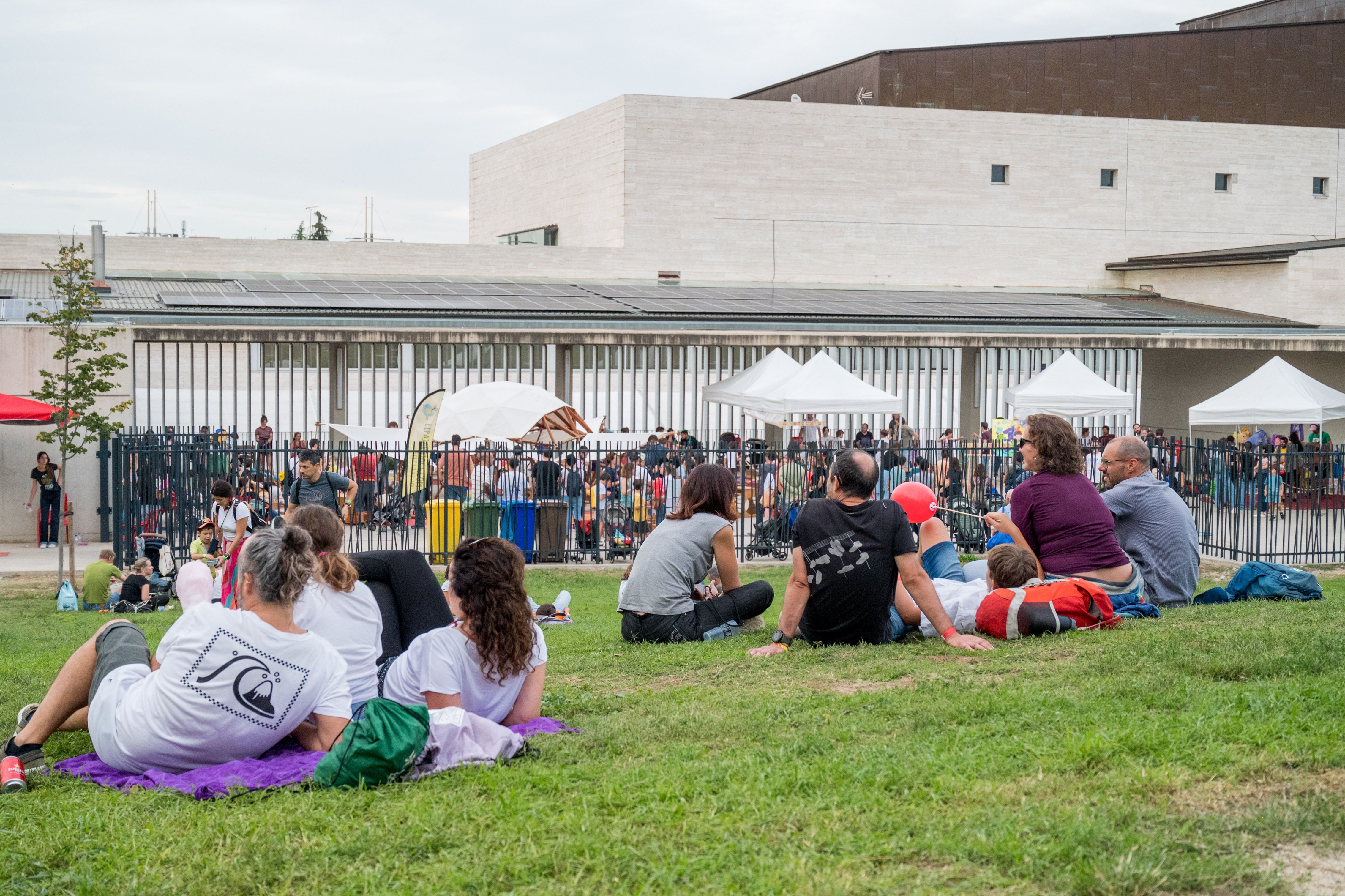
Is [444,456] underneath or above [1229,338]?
underneath

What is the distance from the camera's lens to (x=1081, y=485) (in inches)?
311

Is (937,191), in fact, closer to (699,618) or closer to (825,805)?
(699,618)

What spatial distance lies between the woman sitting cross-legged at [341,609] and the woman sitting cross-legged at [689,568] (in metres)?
2.66

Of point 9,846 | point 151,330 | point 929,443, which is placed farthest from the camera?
point 151,330

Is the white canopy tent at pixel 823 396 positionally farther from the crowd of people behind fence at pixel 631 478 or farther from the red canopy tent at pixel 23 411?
the red canopy tent at pixel 23 411

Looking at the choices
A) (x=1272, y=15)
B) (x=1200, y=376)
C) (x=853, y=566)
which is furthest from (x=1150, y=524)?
(x=1272, y=15)

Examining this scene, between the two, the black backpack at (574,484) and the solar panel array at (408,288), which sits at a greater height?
the solar panel array at (408,288)

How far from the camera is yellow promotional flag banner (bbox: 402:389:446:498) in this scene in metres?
16.8

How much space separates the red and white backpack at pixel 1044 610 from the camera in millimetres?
7277

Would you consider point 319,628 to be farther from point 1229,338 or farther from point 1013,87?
point 1013,87

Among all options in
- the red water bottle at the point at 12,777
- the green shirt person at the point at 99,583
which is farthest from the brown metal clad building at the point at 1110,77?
the red water bottle at the point at 12,777

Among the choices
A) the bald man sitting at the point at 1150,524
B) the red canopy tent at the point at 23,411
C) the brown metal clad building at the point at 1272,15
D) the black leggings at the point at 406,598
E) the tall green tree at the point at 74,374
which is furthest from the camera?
the brown metal clad building at the point at 1272,15

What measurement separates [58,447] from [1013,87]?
3350 centimetres

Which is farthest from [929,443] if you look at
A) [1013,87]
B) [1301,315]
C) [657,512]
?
[1013,87]
